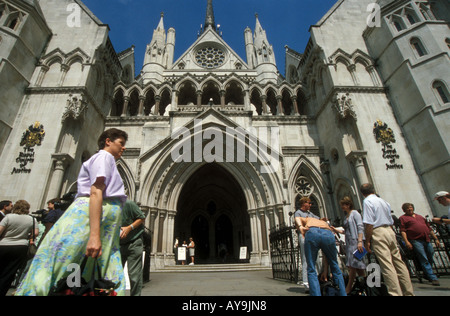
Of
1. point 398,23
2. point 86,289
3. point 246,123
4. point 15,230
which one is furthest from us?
point 246,123

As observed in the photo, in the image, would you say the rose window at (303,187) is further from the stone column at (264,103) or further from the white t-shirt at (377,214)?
the white t-shirt at (377,214)

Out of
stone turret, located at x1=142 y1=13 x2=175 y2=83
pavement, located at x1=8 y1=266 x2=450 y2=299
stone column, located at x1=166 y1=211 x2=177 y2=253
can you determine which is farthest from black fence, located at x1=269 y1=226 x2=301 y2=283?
stone turret, located at x1=142 y1=13 x2=175 y2=83

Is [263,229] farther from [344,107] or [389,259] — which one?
[389,259]

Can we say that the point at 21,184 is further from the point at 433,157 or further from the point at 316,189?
the point at 433,157

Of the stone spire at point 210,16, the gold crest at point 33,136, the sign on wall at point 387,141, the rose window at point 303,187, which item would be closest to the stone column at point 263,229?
the rose window at point 303,187

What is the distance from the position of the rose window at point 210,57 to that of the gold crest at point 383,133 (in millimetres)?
17477

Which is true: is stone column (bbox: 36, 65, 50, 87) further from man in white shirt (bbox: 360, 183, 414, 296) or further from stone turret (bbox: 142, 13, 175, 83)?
man in white shirt (bbox: 360, 183, 414, 296)

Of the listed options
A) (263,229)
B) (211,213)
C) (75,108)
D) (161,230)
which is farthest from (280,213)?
(75,108)

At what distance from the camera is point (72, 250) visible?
1.79m

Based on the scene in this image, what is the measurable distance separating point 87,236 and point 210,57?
26.5 meters

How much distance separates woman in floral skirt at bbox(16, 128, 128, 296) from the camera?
169 cm

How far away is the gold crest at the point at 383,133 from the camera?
1160cm
